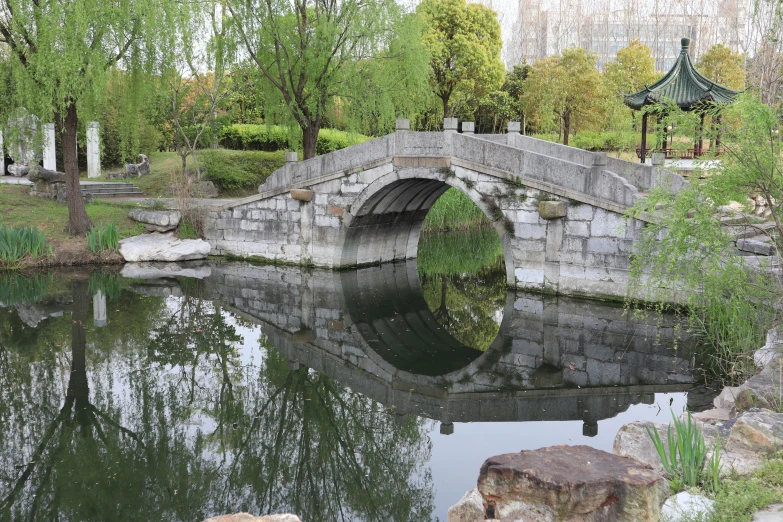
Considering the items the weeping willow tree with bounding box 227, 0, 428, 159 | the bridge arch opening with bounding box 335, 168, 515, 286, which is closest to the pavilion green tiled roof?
the weeping willow tree with bounding box 227, 0, 428, 159

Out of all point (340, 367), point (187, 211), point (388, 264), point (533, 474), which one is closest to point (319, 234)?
point (388, 264)

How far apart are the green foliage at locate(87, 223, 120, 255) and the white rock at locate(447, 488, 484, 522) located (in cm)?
1226

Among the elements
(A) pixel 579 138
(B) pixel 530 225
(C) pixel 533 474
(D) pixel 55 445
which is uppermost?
(A) pixel 579 138

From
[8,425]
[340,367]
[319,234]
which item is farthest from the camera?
[319,234]

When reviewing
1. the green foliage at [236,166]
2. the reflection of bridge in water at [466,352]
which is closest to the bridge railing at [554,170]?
the reflection of bridge in water at [466,352]

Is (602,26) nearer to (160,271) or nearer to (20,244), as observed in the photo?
(160,271)

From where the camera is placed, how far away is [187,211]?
1681cm

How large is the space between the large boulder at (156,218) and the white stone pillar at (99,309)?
336 centimetres

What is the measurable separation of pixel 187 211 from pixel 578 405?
443 inches

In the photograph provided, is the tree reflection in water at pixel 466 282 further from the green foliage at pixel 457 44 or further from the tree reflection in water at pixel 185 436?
the green foliage at pixel 457 44

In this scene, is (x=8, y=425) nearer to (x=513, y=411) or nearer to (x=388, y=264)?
(x=513, y=411)

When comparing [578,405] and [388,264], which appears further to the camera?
[388,264]

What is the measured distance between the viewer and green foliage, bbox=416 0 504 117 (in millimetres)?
25906

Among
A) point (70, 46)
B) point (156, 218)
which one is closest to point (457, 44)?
point (156, 218)
